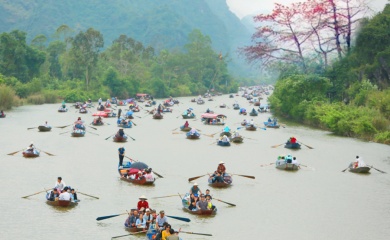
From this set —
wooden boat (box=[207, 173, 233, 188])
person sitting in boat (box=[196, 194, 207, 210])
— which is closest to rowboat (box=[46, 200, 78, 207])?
person sitting in boat (box=[196, 194, 207, 210])

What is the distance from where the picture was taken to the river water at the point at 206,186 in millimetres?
22438

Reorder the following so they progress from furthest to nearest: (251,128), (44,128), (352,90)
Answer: (352,90)
(251,128)
(44,128)

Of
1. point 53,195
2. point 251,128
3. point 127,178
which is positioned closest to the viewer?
point 53,195

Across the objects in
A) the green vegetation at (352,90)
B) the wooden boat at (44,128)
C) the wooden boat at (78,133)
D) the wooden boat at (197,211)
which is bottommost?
the wooden boat at (44,128)

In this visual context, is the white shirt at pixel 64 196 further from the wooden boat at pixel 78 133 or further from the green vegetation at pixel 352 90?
the green vegetation at pixel 352 90

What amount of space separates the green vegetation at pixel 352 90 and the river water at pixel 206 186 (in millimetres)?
2440

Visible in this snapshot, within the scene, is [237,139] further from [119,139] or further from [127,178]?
[127,178]

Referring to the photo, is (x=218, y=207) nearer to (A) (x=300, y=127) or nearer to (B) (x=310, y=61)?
(A) (x=300, y=127)

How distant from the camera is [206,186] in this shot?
2958cm

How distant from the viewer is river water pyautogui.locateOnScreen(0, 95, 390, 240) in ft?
73.6

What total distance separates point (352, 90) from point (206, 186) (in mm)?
31847

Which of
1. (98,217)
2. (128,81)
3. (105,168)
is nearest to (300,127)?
(105,168)

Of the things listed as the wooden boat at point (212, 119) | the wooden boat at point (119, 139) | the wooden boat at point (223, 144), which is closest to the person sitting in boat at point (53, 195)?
the wooden boat at point (119, 139)

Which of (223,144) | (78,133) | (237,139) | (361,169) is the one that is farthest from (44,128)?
(361,169)
